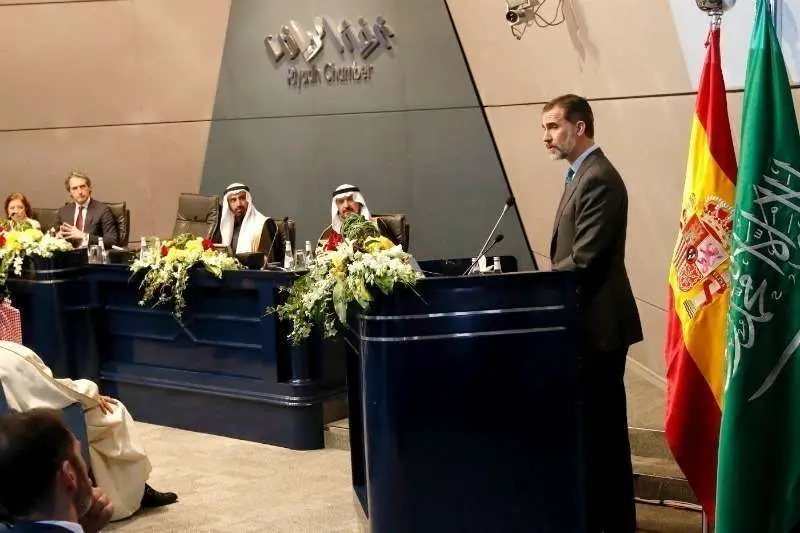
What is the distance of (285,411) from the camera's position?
6066mm

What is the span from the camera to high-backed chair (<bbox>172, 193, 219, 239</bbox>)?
8523mm

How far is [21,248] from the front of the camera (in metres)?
7.00

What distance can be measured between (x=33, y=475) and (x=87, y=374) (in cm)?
524

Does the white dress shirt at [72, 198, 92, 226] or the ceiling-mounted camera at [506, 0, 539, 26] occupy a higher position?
the ceiling-mounted camera at [506, 0, 539, 26]

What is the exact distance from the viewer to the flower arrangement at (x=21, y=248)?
22.8 ft

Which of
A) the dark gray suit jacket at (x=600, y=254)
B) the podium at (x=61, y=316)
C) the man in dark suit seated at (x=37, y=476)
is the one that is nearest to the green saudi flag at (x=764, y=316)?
the dark gray suit jacket at (x=600, y=254)

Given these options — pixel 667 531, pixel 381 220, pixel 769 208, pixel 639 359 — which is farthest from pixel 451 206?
pixel 769 208

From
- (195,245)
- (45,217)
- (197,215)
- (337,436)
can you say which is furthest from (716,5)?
(45,217)

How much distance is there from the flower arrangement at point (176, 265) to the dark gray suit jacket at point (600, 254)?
109 inches

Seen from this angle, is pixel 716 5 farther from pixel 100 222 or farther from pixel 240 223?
pixel 100 222

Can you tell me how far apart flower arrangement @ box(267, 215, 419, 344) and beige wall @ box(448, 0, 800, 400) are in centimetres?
175

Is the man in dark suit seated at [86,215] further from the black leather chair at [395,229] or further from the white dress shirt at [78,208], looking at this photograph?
the black leather chair at [395,229]

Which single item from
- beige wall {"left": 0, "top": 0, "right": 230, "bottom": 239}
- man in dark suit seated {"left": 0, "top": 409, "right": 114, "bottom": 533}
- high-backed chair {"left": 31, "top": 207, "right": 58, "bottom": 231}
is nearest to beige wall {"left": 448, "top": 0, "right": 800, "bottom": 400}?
man in dark suit seated {"left": 0, "top": 409, "right": 114, "bottom": 533}

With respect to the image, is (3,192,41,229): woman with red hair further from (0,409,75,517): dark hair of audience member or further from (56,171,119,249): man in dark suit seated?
(0,409,75,517): dark hair of audience member
